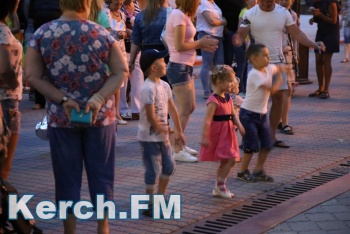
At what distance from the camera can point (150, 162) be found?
6867mm

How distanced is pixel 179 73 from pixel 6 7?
284 cm

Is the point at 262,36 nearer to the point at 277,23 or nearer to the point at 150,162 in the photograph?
the point at 277,23

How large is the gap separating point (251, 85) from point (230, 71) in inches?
23.1

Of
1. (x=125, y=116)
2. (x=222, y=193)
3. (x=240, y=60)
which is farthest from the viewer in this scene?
(x=240, y=60)

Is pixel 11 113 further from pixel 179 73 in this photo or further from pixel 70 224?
pixel 179 73

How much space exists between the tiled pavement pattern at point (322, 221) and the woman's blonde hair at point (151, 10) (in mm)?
3288

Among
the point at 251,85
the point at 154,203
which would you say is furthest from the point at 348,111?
the point at 154,203

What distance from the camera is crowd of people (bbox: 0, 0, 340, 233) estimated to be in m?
5.57

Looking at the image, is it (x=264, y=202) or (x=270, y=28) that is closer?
(x=264, y=202)

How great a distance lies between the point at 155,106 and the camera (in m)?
6.93

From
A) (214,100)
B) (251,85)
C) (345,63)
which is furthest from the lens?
(345,63)

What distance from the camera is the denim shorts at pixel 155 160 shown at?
6859 millimetres

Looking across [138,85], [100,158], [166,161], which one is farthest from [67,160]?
[138,85]

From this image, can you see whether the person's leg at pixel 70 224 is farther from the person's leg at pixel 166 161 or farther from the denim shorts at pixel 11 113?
the person's leg at pixel 166 161
